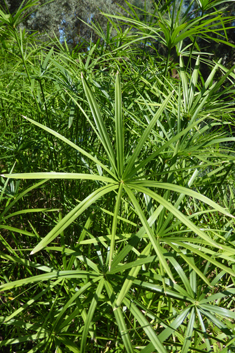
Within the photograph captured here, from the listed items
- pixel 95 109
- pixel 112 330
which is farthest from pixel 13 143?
pixel 112 330

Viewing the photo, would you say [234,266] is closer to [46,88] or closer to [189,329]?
[189,329]

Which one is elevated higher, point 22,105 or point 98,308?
point 22,105

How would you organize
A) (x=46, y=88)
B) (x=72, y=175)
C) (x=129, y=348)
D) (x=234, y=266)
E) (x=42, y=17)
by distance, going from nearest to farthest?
(x=72, y=175), (x=129, y=348), (x=234, y=266), (x=46, y=88), (x=42, y=17)

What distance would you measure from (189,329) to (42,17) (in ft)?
44.1

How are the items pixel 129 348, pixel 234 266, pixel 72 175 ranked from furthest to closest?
pixel 234 266, pixel 129 348, pixel 72 175

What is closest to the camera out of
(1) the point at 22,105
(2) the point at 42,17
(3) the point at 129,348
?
(3) the point at 129,348

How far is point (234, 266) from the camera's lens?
96 centimetres

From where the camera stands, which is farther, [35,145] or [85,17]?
[85,17]

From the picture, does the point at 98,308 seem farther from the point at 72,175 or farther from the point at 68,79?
the point at 68,79

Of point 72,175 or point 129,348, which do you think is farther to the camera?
point 129,348

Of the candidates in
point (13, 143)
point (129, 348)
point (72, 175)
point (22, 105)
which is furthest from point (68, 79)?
point (129, 348)

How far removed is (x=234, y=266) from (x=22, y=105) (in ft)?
4.07

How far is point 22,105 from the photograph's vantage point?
4.88 ft

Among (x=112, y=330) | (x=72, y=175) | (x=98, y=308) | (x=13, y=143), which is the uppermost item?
(x=72, y=175)
